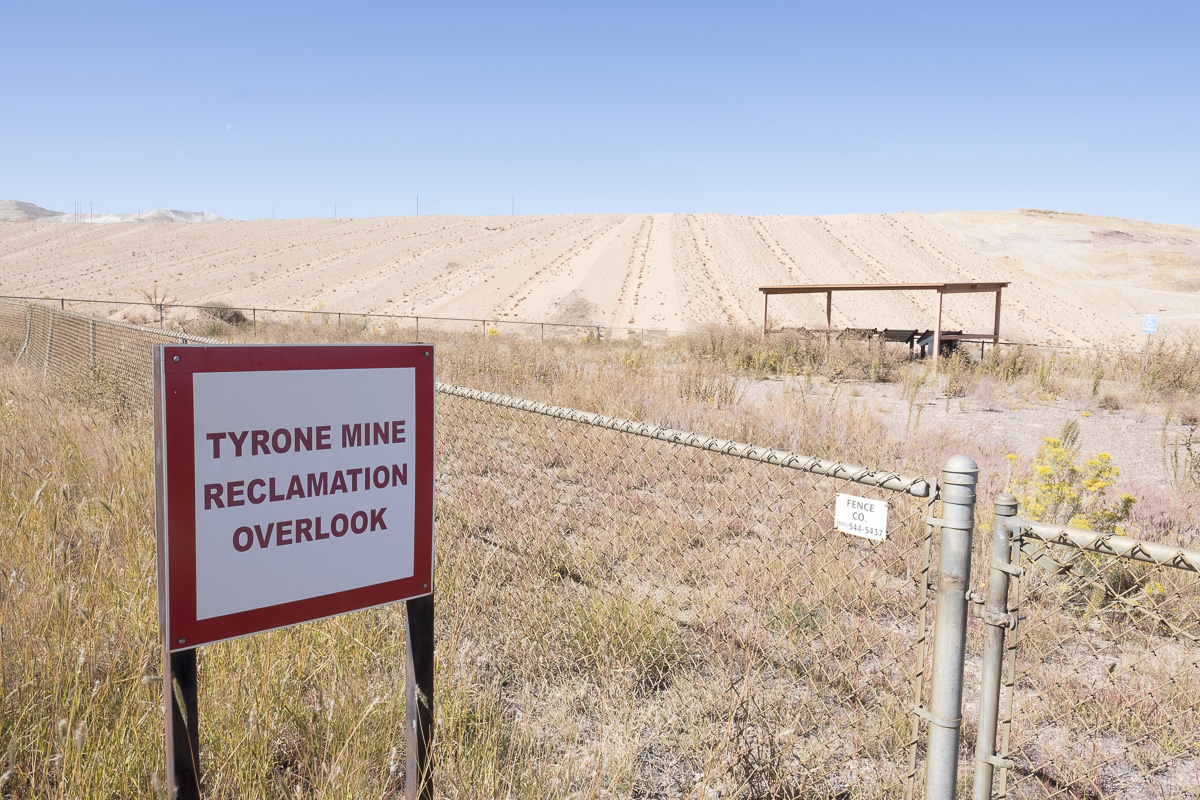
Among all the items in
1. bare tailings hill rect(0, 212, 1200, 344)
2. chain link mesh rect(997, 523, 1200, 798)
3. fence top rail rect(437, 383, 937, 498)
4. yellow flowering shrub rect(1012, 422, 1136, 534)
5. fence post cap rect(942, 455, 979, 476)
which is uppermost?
bare tailings hill rect(0, 212, 1200, 344)

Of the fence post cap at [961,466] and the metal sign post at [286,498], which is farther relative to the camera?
the fence post cap at [961,466]

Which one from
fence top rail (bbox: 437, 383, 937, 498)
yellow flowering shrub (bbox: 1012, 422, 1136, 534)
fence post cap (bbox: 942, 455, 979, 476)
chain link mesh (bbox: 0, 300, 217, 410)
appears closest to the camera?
fence post cap (bbox: 942, 455, 979, 476)

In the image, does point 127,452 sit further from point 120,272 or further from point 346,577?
point 120,272

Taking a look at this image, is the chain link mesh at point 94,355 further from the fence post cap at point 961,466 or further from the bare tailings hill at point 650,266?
the bare tailings hill at point 650,266

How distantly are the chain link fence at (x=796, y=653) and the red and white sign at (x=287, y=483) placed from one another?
0.95m

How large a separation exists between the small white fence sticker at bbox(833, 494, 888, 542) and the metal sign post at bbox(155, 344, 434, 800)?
1.21 meters

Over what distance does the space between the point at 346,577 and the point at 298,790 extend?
0.70 metres

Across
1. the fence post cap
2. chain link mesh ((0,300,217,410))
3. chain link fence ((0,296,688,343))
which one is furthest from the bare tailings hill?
the fence post cap

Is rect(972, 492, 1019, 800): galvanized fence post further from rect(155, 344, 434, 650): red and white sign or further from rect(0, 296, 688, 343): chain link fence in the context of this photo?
rect(0, 296, 688, 343): chain link fence

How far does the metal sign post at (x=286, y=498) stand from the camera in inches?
63.6

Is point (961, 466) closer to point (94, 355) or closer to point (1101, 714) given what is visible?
point (1101, 714)

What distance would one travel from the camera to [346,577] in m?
1.90

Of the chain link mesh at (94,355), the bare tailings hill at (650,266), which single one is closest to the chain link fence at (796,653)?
the chain link mesh at (94,355)

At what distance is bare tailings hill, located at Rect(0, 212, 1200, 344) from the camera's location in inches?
1806
